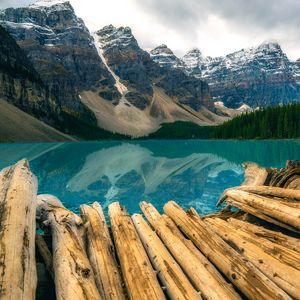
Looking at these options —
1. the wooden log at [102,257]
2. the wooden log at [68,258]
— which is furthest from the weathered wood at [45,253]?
the wooden log at [102,257]

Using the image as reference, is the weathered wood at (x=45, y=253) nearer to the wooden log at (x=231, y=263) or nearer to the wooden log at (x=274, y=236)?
the wooden log at (x=231, y=263)

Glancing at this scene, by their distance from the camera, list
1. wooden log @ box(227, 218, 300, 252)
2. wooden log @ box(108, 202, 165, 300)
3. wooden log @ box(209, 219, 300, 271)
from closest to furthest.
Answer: wooden log @ box(108, 202, 165, 300) → wooden log @ box(209, 219, 300, 271) → wooden log @ box(227, 218, 300, 252)

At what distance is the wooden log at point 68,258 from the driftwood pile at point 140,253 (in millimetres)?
18

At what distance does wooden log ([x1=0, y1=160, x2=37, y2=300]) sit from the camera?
210 inches

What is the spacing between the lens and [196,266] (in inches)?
272

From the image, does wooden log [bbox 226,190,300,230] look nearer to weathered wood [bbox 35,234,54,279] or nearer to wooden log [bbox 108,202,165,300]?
wooden log [bbox 108,202,165,300]

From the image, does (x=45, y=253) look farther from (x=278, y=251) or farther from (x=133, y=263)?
(x=278, y=251)

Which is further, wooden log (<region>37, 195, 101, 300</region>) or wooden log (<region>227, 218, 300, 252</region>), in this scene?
wooden log (<region>227, 218, 300, 252</region>)

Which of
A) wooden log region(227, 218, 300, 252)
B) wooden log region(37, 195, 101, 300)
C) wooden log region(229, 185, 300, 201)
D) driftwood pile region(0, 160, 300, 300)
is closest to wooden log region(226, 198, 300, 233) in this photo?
driftwood pile region(0, 160, 300, 300)

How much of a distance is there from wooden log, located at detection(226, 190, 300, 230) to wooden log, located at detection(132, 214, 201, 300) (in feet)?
12.0

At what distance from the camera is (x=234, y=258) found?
283 inches

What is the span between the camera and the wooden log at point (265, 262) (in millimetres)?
6380

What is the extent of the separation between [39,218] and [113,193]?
20.7 meters

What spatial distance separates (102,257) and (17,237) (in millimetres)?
1831
